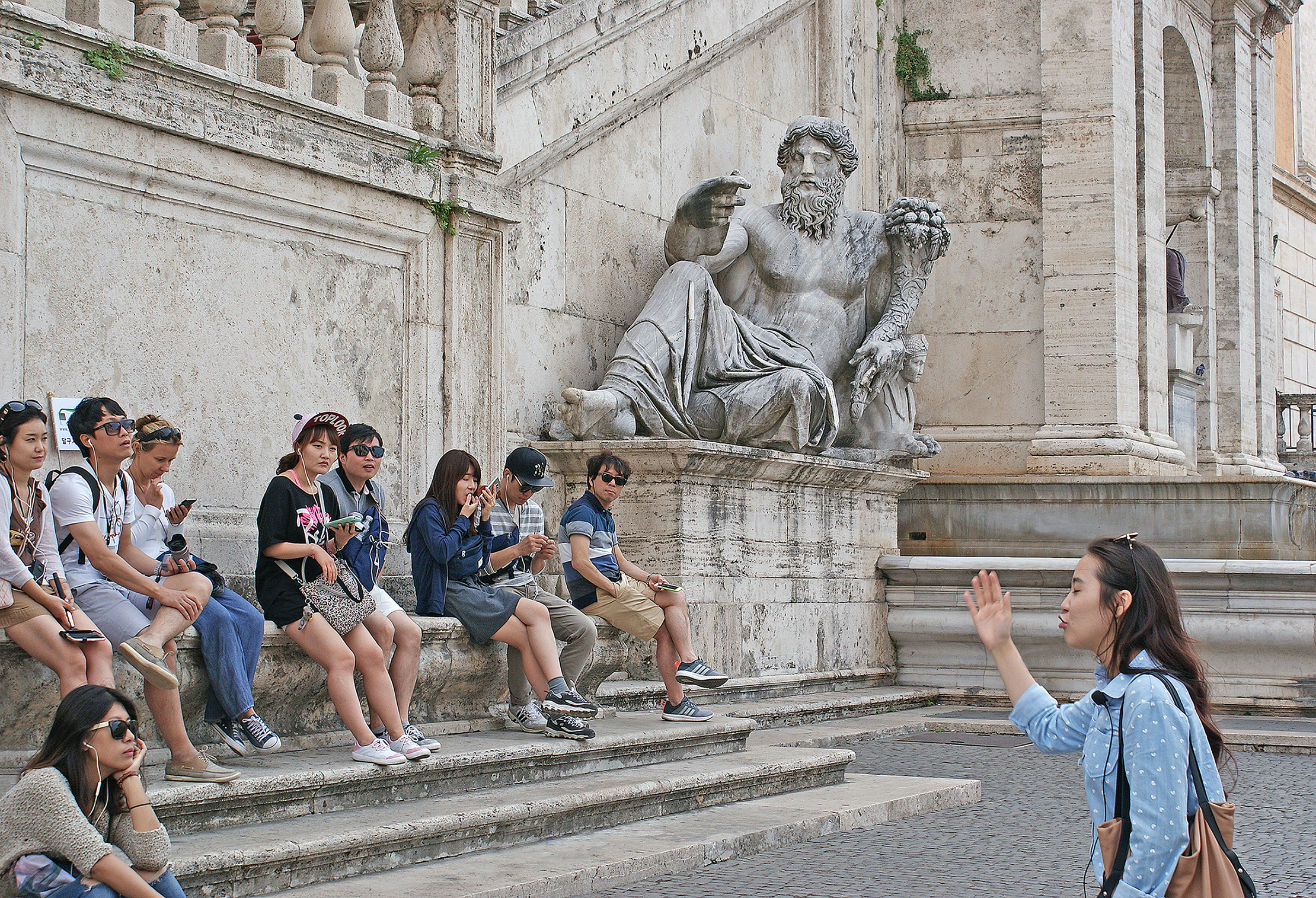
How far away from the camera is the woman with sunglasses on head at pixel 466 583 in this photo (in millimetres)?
6199

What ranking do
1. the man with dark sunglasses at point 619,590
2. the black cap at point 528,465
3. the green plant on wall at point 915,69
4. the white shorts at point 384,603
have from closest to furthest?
the white shorts at point 384,603 → the black cap at point 528,465 → the man with dark sunglasses at point 619,590 → the green plant on wall at point 915,69

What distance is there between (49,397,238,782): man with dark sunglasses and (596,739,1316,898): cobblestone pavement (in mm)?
1429

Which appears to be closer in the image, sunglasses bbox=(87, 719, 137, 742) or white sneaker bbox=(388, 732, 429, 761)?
sunglasses bbox=(87, 719, 137, 742)

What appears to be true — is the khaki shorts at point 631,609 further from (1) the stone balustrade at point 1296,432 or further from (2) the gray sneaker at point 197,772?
(1) the stone balustrade at point 1296,432

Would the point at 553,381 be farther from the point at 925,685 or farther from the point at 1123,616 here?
the point at 1123,616

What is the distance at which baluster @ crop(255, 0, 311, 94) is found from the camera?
680cm

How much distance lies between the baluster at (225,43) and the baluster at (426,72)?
1228mm

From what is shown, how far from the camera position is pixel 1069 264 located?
1254 cm

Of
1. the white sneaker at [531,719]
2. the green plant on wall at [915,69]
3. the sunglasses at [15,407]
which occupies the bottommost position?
the white sneaker at [531,719]

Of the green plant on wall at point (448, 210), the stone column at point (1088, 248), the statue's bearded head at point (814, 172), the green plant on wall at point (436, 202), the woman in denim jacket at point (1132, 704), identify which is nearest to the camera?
the woman in denim jacket at point (1132, 704)

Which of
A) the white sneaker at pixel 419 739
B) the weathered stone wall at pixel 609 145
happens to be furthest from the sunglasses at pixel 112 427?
the weathered stone wall at pixel 609 145

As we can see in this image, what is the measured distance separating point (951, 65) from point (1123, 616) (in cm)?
1107

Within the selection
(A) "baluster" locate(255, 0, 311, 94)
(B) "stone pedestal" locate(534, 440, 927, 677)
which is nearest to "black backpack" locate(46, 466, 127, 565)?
(A) "baluster" locate(255, 0, 311, 94)

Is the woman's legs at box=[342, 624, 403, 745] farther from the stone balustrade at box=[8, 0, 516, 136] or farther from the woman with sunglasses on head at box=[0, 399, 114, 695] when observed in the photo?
the stone balustrade at box=[8, 0, 516, 136]
